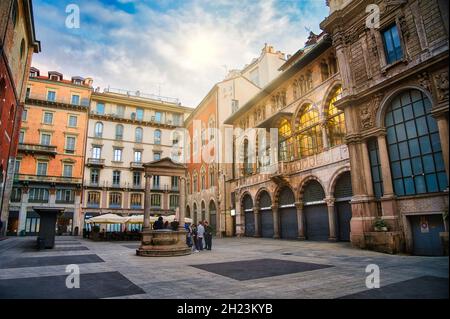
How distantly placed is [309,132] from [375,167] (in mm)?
7365

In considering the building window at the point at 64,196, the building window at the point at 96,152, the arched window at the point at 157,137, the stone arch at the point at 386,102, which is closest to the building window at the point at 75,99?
the building window at the point at 96,152

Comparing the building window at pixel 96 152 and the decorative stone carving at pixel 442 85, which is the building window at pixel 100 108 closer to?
the building window at pixel 96 152

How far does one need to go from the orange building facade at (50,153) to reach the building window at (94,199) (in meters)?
1.48

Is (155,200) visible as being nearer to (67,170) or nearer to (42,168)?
(67,170)

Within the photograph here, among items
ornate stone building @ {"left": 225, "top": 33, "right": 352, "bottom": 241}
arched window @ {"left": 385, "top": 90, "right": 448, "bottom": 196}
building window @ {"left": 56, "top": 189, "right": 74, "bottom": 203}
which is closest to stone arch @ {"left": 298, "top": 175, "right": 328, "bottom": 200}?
ornate stone building @ {"left": 225, "top": 33, "right": 352, "bottom": 241}

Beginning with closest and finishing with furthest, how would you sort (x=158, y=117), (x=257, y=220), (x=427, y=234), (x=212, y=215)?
(x=427, y=234), (x=257, y=220), (x=212, y=215), (x=158, y=117)

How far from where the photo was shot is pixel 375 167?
14.5m

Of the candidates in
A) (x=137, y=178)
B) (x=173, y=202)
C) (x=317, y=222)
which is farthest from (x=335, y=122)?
(x=137, y=178)

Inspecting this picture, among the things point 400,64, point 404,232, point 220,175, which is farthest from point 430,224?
point 220,175

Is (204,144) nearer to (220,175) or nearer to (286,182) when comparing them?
(220,175)

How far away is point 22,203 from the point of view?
3778 centimetres

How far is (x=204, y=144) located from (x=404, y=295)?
35508mm

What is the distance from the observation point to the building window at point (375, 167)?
14.1 metres

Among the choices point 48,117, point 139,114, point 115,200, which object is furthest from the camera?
point 139,114
